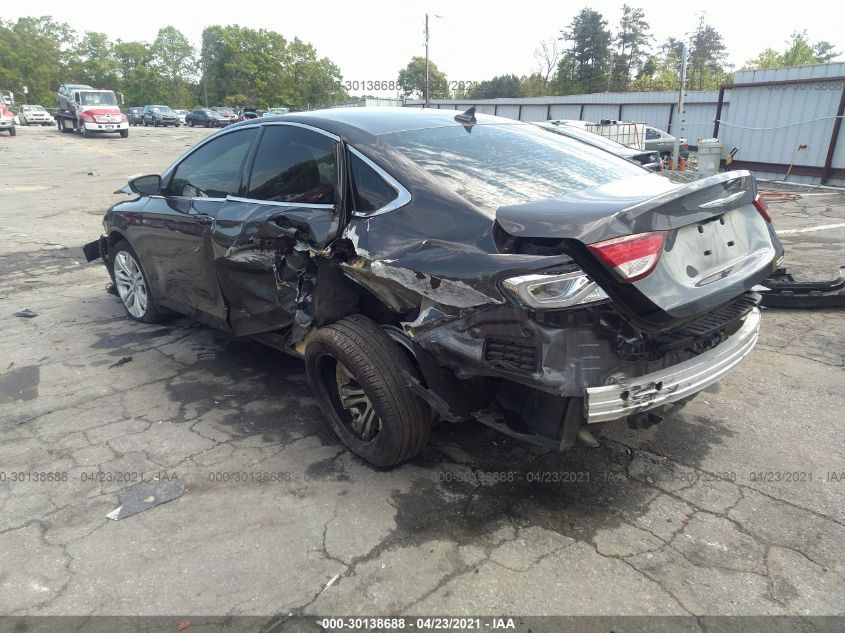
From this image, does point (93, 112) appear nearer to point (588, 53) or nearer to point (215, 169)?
point (215, 169)

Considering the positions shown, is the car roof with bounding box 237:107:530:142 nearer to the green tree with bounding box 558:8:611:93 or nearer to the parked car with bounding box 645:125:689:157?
the parked car with bounding box 645:125:689:157

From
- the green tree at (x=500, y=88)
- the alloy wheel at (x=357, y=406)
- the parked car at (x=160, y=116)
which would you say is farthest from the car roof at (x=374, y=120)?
the green tree at (x=500, y=88)

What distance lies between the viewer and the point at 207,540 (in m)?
2.57

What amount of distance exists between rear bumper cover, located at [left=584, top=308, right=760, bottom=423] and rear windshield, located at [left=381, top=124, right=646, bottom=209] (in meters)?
0.97

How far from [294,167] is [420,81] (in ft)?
264

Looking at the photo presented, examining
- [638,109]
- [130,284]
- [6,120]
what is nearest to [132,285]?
[130,284]

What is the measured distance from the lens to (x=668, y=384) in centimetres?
243

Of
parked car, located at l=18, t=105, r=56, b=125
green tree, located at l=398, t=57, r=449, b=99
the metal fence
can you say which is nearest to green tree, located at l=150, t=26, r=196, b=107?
green tree, located at l=398, t=57, r=449, b=99

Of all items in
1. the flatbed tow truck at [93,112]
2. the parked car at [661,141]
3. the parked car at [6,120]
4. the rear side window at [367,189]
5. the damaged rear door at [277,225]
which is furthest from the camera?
the parked car at [6,120]

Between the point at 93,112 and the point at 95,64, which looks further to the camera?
the point at 95,64

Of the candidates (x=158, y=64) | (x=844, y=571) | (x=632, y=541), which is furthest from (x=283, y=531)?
(x=158, y=64)

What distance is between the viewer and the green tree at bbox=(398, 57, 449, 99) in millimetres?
74938

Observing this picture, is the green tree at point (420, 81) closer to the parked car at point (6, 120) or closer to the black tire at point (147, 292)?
the parked car at point (6, 120)

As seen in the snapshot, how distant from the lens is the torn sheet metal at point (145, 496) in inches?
109
